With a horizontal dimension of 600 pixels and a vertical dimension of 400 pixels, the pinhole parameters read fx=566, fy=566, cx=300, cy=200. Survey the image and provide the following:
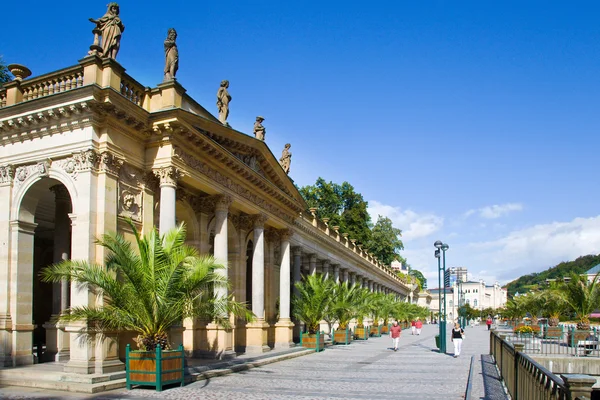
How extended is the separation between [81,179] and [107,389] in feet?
18.5

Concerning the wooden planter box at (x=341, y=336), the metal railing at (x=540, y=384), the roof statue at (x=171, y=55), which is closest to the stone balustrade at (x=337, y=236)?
the wooden planter box at (x=341, y=336)

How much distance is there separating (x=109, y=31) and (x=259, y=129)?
10092 millimetres

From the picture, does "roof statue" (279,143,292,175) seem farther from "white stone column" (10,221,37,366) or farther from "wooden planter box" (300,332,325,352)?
"white stone column" (10,221,37,366)

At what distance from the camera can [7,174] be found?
1703 cm

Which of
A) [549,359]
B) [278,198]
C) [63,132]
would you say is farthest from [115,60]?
[549,359]

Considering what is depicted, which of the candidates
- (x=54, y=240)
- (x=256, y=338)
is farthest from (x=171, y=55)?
(x=256, y=338)

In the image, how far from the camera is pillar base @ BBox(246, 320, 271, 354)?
24341 millimetres

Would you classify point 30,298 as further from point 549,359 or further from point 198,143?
point 549,359

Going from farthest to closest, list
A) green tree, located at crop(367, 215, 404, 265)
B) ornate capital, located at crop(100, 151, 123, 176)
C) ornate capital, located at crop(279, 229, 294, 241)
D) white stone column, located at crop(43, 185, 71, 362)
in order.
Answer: green tree, located at crop(367, 215, 404, 265), ornate capital, located at crop(279, 229, 294, 241), white stone column, located at crop(43, 185, 71, 362), ornate capital, located at crop(100, 151, 123, 176)

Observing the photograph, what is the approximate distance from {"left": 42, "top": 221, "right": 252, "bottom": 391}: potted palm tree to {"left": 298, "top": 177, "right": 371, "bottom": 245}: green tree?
49681 mm

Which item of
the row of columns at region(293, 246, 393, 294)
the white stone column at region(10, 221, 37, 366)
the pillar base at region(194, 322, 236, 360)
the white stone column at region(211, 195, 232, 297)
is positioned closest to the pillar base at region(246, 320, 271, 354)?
the pillar base at region(194, 322, 236, 360)

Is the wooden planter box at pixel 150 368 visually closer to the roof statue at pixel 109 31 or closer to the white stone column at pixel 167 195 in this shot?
the white stone column at pixel 167 195

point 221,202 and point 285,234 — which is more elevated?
point 221,202

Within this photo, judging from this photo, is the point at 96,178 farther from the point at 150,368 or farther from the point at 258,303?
the point at 258,303
